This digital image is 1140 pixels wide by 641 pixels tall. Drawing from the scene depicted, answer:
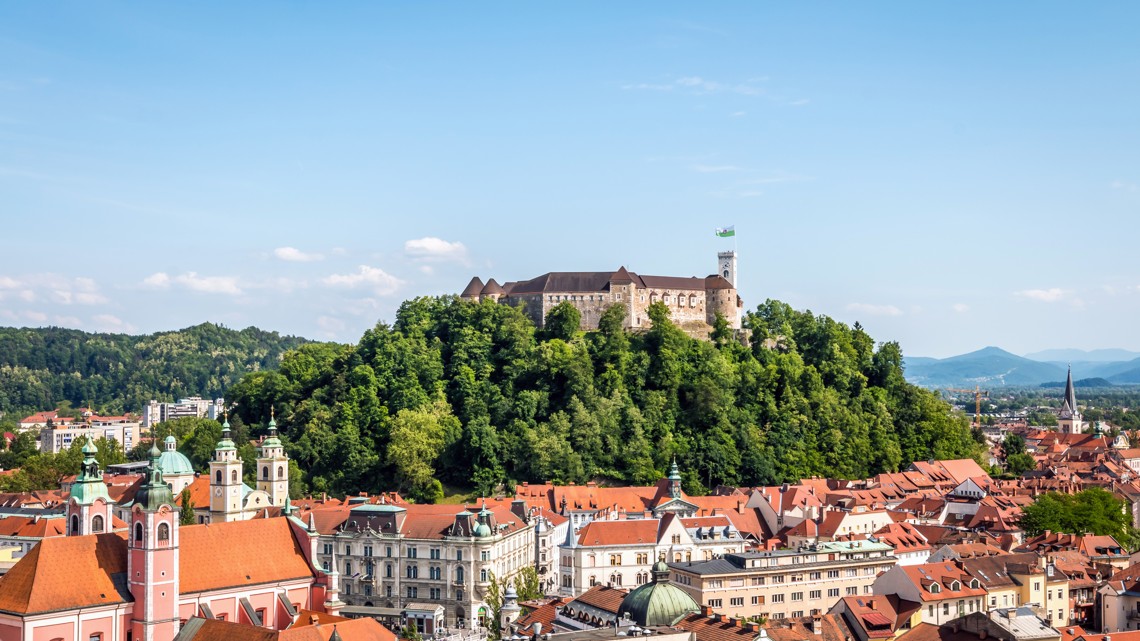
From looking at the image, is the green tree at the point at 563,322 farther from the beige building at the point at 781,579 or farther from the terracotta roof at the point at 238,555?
the terracotta roof at the point at 238,555

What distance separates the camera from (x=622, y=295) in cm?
11562

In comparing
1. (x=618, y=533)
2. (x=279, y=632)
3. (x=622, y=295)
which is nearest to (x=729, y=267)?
(x=622, y=295)

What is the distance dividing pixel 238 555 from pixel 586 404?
55.0 m

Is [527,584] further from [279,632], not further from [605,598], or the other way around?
[279,632]

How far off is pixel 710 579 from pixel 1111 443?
126 meters

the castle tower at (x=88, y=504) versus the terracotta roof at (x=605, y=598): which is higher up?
the castle tower at (x=88, y=504)

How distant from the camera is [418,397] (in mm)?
107250

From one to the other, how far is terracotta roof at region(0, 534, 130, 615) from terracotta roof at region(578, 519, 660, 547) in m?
33.3

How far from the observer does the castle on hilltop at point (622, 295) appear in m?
116

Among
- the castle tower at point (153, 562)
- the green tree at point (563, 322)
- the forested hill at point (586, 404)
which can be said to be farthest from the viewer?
the green tree at point (563, 322)

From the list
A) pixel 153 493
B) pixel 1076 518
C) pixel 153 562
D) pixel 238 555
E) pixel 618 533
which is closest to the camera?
pixel 153 493

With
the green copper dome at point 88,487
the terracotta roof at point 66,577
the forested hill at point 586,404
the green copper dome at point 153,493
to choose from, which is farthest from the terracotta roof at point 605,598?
the forested hill at point 586,404

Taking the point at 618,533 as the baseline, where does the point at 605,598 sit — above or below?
below

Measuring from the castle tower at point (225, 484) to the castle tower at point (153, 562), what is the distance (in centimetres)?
3054
